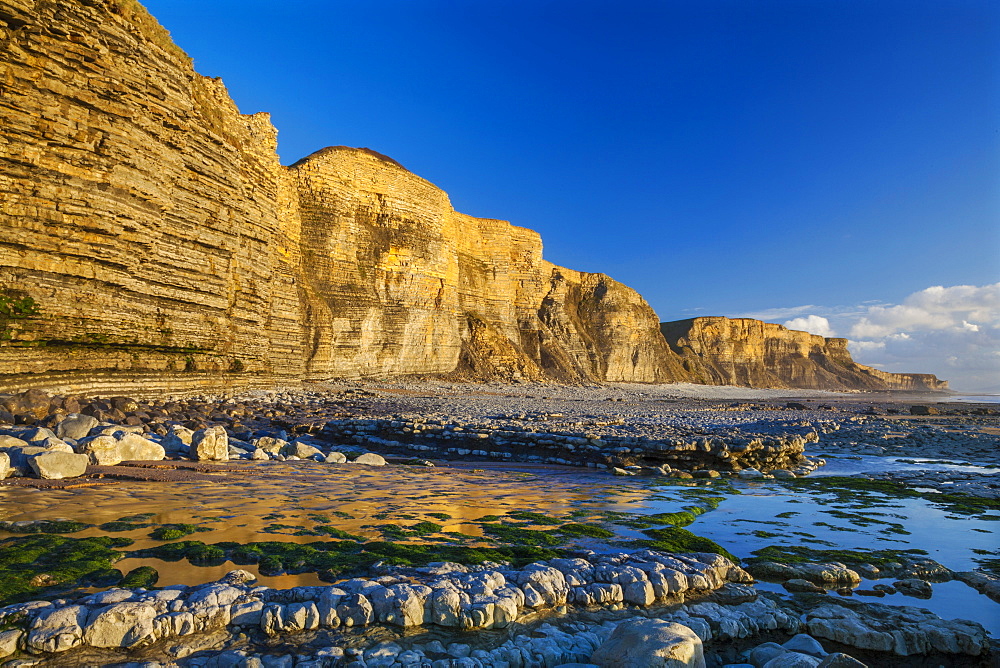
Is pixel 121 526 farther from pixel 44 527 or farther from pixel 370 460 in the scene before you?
pixel 370 460

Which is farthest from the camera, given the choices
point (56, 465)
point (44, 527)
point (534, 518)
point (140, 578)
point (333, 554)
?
point (56, 465)

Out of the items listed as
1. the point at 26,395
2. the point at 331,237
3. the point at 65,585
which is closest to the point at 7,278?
the point at 26,395

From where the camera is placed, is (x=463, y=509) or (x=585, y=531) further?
(x=463, y=509)

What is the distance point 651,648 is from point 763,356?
106 m

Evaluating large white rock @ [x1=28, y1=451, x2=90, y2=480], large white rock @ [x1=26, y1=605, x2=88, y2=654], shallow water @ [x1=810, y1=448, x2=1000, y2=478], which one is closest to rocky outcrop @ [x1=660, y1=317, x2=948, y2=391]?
shallow water @ [x1=810, y1=448, x2=1000, y2=478]

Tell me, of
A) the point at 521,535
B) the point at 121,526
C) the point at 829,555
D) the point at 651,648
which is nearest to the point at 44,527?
the point at 121,526

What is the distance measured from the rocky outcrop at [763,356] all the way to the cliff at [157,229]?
2115 inches

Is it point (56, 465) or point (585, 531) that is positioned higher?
point (56, 465)

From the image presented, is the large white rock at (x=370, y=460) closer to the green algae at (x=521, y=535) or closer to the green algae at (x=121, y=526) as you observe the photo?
the green algae at (x=521, y=535)

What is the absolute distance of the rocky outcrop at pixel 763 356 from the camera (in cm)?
8481

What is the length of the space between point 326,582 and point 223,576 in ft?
2.38

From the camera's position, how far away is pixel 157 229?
15867 mm

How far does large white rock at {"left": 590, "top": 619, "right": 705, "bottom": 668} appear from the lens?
2672 millimetres

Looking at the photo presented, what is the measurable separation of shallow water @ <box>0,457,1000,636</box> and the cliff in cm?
932
